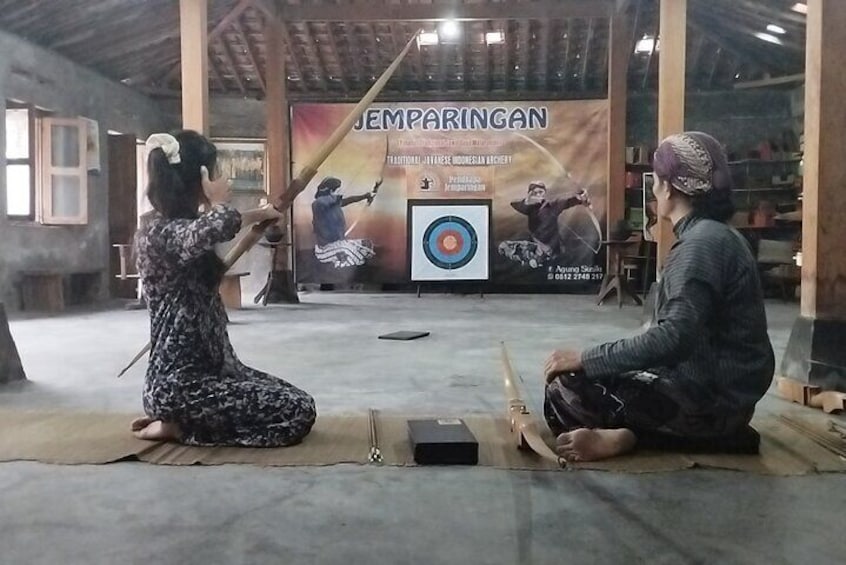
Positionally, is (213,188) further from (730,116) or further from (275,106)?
(730,116)

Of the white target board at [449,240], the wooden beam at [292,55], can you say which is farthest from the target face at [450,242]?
the wooden beam at [292,55]

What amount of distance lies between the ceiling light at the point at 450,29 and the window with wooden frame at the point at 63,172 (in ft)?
13.0

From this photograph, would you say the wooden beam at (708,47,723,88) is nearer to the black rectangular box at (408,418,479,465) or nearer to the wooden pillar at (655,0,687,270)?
the wooden pillar at (655,0,687,270)

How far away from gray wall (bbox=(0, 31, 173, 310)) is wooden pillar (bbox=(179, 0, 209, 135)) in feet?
8.84

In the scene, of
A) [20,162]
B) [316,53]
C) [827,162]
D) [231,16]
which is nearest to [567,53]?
[316,53]

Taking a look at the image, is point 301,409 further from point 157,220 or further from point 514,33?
point 514,33

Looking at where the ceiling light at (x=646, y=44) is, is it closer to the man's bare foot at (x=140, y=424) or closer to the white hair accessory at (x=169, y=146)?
the white hair accessory at (x=169, y=146)

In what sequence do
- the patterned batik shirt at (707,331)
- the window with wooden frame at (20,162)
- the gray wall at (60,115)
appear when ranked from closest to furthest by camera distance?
1. the patterned batik shirt at (707,331)
2. the gray wall at (60,115)
3. the window with wooden frame at (20,162)

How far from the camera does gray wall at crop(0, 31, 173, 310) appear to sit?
7.83m

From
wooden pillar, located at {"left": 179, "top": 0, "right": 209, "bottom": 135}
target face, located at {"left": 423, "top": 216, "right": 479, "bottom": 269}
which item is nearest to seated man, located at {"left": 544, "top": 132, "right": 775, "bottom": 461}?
wooden pillar, located at {"left": 179, "top": 0, "right": 209, "bottom": 135}

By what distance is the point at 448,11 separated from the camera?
8797mm

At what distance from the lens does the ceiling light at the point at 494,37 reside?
9992mm

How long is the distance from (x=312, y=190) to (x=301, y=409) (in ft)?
27.7

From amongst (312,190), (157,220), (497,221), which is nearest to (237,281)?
(312,190)
